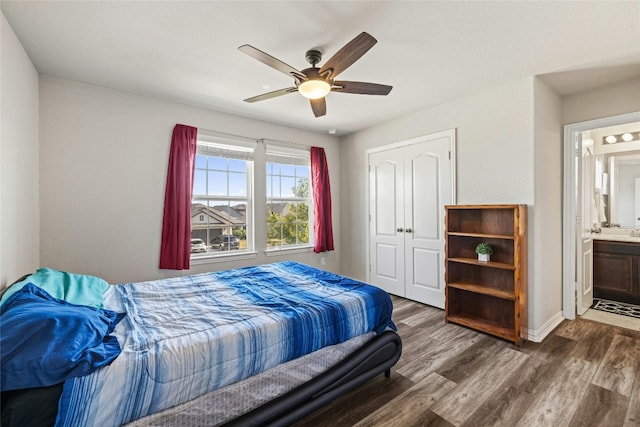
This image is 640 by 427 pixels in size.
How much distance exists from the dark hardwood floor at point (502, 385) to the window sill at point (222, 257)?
2186mm

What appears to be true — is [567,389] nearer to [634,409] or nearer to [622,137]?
[634,409]

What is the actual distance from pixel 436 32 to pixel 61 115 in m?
3.39

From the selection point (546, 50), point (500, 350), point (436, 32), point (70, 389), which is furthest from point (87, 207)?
point (546, 50)

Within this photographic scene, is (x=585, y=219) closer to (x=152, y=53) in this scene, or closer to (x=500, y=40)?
(x=500, y=40)

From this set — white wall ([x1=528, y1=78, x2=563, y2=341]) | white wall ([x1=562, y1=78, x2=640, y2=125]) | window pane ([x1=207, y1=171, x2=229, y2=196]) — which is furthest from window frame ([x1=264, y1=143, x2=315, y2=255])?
white wall ([x1=562, y1=78, x2=640, y2=125])

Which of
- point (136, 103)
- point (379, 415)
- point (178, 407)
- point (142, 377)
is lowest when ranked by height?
point (379, 415)

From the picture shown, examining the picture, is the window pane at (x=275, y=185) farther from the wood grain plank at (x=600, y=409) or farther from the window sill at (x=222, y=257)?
the wood grain plank at (x=600, y=409)

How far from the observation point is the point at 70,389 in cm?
110

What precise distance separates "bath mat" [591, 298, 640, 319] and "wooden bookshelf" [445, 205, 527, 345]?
1.58m

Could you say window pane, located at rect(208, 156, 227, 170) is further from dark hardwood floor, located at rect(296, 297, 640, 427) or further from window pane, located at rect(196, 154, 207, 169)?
dark hardwood floor, located at rect(296, 297, 640, 427)

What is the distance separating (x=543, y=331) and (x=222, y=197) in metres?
3.91

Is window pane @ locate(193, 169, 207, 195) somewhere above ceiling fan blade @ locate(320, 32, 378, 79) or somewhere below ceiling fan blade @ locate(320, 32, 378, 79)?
below

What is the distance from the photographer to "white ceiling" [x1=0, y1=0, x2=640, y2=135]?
5.88ft

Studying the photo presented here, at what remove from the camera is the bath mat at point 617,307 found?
3273mm
